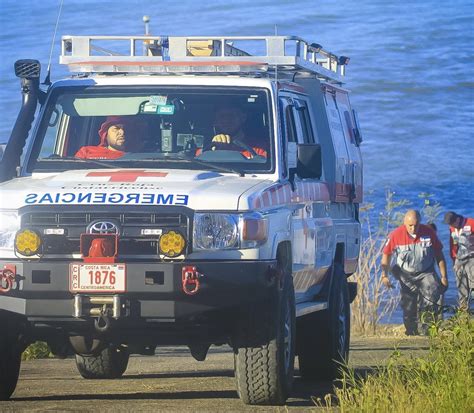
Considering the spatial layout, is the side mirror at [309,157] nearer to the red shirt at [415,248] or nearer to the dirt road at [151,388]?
the dirt road at [151,388]

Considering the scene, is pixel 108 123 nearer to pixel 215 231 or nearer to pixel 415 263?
pixel 215 231

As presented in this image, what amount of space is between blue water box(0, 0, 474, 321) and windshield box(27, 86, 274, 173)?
33784mm

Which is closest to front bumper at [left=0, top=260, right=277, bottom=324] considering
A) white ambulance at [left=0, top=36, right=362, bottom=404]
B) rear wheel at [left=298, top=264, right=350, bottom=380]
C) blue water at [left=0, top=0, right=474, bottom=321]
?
white ambulance at [left=0, top=36, right=362, bottom=404]

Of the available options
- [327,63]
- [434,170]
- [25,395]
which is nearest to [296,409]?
[25,395]

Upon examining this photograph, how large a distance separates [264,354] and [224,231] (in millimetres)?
862

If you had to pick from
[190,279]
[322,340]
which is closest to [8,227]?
[190,279]

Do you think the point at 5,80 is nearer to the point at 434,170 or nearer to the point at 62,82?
the point at 434,170

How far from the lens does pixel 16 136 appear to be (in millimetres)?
12250

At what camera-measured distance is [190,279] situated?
10758mm

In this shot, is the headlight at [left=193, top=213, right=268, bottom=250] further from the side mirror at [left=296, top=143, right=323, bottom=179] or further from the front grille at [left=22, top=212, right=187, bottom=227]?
the side mirror at [left=296, top=143, right=323, bottom=179]

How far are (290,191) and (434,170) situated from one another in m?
40.8

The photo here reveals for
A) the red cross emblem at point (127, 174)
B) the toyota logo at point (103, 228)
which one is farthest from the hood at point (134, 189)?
the toyota logo at point (103, 228)

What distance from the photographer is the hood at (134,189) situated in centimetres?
1090

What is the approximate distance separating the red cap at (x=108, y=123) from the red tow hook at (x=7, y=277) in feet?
5.30
